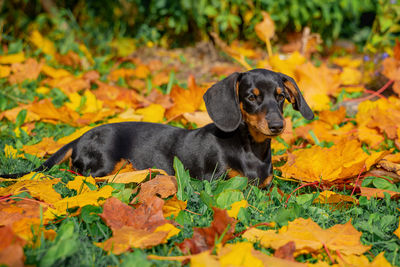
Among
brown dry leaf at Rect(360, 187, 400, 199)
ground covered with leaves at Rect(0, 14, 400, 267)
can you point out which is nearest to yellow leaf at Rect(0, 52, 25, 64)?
ground covered with leaves at Rect(0, 14, 400, 267)

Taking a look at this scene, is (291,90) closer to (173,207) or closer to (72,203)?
(173,207)

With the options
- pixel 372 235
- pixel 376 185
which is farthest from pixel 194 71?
pixel 372 235

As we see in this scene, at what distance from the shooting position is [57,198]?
6.89ft

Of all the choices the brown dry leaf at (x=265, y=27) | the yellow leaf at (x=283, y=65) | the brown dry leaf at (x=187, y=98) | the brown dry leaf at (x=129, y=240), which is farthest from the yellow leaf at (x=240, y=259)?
the brown dry leaf at (x=265, y=27)

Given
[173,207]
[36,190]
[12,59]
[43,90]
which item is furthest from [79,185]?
[12,59]

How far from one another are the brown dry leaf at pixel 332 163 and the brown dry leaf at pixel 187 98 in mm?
1223

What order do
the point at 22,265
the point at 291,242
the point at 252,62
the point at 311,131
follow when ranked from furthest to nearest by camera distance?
the point at 252,62 → the point at 311,131 → the point at 291,242 → the point at 22,265

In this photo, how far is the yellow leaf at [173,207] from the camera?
6.74 feet

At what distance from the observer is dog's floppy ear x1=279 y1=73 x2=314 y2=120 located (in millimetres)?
2816

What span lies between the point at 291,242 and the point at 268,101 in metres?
1.18

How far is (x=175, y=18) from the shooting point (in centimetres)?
588

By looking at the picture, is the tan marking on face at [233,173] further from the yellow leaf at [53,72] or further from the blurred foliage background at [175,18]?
the blurred foliage background at [175,18]

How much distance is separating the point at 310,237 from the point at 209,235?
0.44 meters

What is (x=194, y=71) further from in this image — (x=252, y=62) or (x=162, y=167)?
(x=162, y=167)
